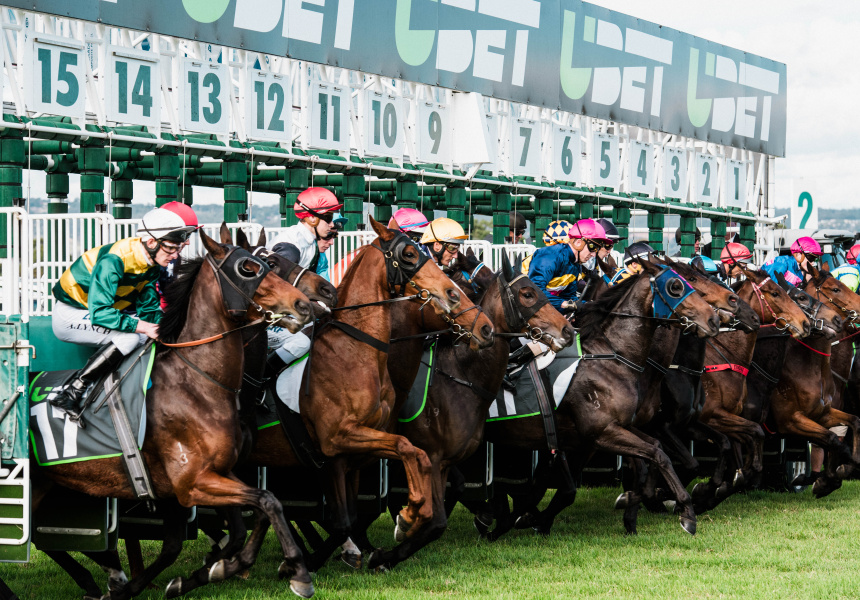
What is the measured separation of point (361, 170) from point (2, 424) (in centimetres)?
904

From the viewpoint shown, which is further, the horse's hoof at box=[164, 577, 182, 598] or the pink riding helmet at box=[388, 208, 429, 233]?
the pink riding helmet at box=[388, 208, 429, 233]

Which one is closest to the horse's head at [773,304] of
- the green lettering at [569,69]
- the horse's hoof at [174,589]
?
the horse's hoof at [174,589]

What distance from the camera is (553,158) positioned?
18.2 meters

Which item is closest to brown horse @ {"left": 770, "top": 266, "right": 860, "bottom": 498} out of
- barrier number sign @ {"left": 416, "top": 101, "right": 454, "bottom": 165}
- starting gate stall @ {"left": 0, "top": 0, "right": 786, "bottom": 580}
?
starting gate stall @ {"left": 0, "top": 0, "right": 786, "bottom": 580}

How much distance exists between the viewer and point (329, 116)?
13.7 m

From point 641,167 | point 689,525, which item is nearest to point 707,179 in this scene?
point 641,167

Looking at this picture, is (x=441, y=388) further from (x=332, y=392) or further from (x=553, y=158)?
(x=553, y=158)

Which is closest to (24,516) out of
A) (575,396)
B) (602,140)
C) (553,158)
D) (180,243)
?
(180,243)

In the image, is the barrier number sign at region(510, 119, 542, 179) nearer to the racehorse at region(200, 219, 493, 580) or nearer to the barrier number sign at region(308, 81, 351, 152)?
the barrier number sign at region(308, 81, 351, 152)

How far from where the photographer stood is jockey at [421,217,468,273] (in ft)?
26.4

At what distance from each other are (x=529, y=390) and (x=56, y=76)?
233 inches

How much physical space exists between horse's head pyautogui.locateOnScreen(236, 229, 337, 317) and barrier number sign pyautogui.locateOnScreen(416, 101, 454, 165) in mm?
9291

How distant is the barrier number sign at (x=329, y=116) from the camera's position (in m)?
13.5

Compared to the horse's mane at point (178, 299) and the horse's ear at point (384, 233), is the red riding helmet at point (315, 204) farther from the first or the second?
the horse's mane at point (178, 299)
